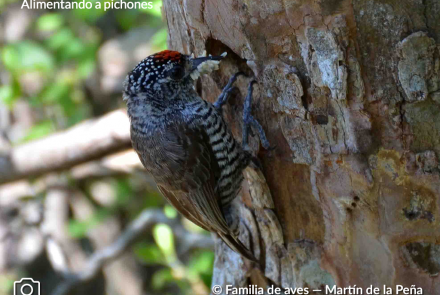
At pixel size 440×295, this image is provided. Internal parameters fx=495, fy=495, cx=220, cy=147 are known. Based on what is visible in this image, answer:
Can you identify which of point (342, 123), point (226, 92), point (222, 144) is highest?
point (226, 92)

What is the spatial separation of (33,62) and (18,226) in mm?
2148

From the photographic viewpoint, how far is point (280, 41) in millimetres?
1718

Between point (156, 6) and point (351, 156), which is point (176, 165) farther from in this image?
point (156, 6)

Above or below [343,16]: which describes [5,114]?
above

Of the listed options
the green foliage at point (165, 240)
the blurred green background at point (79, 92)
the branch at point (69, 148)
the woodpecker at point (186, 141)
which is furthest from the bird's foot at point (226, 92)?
the blurred green background at point (79, 92)

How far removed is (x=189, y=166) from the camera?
2273 millimetres

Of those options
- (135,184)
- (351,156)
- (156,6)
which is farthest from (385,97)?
(135,184)

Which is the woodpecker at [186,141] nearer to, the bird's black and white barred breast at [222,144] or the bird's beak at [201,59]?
the bird's black and white barred breast at [222,144]

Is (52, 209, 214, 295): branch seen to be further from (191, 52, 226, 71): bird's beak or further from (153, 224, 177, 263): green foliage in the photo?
(191, 52, 226, 71): bird's beak

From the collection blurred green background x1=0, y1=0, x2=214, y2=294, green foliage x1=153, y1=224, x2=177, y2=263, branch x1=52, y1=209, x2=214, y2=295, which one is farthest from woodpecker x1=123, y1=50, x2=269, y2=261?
branch x1=52, y1=209, x2=214, y2=295

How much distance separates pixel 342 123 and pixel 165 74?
0.87 metres

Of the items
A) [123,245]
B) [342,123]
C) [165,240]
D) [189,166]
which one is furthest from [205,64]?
[123,245]

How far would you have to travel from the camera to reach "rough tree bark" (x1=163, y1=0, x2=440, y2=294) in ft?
4.91

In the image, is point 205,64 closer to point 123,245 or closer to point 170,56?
point 170,56
